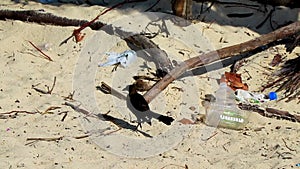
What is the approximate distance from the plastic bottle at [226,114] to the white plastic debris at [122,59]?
773mm

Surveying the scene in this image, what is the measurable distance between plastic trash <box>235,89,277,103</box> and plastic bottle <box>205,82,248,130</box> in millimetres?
57

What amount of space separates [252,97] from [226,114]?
414 mm

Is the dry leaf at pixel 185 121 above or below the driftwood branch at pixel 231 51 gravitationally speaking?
below

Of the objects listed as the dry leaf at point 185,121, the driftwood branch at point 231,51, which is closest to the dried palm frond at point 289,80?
the driftwood branch at point 231,51

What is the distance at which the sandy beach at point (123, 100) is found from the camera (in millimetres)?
4098

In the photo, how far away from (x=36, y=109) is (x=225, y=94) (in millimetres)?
1402

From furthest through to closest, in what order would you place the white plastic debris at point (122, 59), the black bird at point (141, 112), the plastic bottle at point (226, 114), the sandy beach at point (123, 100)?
the white plastic debris at point (122, 59)
the plastic bottle at point (226, 114)
the black bird at point (141, 112)
the sandy beach at point (123, 100)

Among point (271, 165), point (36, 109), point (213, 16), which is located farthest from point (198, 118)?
point (213, 16)

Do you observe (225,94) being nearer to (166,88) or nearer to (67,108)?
(166,88)

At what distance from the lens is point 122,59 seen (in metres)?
5.20

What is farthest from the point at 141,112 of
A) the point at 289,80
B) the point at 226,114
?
the point at 289,80

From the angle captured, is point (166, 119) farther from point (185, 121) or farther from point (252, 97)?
point (252, 97)

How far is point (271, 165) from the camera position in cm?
403

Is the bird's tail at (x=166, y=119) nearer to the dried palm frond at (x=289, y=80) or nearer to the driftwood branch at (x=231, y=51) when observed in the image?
the driftwood branch at (x=231, y=51)
